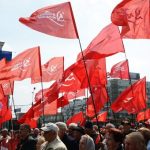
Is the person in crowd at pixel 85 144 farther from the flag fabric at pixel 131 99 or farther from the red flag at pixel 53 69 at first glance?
the red flag at pixel 53 69

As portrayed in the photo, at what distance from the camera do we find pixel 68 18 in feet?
33.1

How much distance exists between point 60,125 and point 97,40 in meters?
3.95

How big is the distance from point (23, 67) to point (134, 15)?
5876 mm

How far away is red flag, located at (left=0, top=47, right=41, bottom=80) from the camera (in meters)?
12.7

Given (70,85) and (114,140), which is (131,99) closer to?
(70,85)

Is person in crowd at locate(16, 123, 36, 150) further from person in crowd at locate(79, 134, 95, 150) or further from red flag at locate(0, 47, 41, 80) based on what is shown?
red flag at locate(0, 47, 41, 80)

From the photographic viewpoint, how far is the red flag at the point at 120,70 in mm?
16953

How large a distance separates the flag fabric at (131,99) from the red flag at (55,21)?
172 inches

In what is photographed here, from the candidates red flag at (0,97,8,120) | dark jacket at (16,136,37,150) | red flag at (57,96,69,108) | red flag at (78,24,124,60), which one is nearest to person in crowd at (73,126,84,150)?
dark jacket at (16,136,37,150)

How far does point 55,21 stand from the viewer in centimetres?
986

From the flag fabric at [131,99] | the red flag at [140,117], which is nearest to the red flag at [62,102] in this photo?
the flag fabric at [131,99]

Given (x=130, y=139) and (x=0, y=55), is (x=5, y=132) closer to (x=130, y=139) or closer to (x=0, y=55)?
(x=130, y=139)

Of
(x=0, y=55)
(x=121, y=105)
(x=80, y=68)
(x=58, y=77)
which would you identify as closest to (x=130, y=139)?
(x=80, y=68)

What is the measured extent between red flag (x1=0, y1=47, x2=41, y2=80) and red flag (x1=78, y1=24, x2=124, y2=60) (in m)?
3.17
